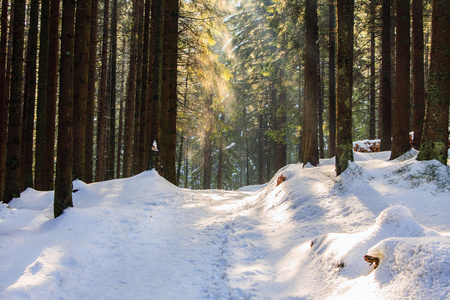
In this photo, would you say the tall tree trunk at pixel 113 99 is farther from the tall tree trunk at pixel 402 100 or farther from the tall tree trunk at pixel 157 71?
the tall tree trunk at pixel 402 100

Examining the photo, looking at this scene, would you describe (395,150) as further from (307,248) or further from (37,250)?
(37,250)

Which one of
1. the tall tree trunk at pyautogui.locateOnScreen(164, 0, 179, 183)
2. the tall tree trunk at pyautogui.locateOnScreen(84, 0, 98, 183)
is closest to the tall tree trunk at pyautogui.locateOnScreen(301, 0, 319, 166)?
the tall tree trunk at pyautogui.locateOnScreen(164, 0, 179, 183)

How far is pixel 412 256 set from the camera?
2.53 metres

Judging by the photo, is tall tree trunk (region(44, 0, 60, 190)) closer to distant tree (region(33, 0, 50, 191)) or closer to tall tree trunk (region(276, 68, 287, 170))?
distant tree (region(33, 0, 50, 191))

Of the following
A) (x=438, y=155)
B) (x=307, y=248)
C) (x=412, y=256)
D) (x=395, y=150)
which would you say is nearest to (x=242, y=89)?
(x=395, y=150)

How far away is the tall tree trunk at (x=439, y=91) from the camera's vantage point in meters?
6.22

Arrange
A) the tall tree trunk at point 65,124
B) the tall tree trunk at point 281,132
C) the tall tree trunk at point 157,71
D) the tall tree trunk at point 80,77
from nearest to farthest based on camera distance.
→ 1. the tall tree trunk at point 65,124
2. the tall tree trunk at point 80,77
3. the tall tree trunk at point 157,71
4. the tall tree trunk at point 281,132

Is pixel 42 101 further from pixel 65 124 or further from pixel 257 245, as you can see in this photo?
pixel 257 245

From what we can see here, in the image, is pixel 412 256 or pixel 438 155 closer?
pixel 412 256

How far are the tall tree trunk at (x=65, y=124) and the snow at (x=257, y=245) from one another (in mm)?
535

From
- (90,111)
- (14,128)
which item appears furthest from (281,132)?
(14,128)

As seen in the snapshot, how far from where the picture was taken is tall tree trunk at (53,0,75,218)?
234 inches

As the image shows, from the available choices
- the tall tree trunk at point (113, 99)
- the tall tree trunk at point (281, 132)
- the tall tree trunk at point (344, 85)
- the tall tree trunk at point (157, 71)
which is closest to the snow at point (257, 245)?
the tall tree trunk at point (344, 85)

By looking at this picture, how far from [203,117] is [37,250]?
40.6 feet
